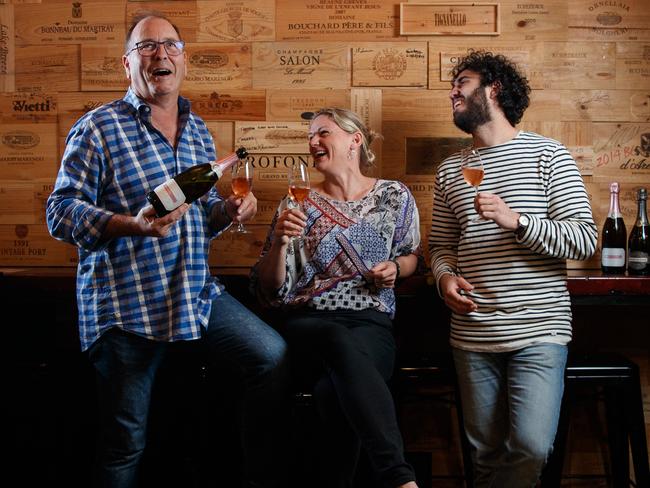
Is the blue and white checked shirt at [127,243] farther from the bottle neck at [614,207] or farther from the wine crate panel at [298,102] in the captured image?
the bottle neck at [614,207]

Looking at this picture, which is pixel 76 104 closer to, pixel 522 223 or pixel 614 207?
pixel 522 223

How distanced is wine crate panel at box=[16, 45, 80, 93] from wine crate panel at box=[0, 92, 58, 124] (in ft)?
0.11

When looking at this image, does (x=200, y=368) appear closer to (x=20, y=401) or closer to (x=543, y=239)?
(x=20, y=401)

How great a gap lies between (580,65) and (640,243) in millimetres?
854

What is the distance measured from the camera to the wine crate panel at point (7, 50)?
3047 mm

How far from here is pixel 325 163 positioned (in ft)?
8.43

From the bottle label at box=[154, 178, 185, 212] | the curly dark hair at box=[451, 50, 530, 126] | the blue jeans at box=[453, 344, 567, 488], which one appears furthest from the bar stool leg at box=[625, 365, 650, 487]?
the bottle label at box=[154, 178, 185, 212]

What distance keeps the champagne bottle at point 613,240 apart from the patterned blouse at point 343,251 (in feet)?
3.01

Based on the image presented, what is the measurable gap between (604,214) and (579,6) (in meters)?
0.96

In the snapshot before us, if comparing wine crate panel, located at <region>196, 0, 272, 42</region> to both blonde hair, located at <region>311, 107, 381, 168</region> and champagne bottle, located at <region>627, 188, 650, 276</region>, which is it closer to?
blonde hair, located at <region>311, 107, 381, 168</region>

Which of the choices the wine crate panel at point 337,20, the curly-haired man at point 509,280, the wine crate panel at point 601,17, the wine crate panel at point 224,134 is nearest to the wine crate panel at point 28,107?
the wine crate panel at point 224,134

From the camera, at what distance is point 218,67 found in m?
3.01

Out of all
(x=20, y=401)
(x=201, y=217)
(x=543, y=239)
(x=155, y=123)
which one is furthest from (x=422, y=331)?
(x=20, y=401)

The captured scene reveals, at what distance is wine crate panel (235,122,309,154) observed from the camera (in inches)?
119
